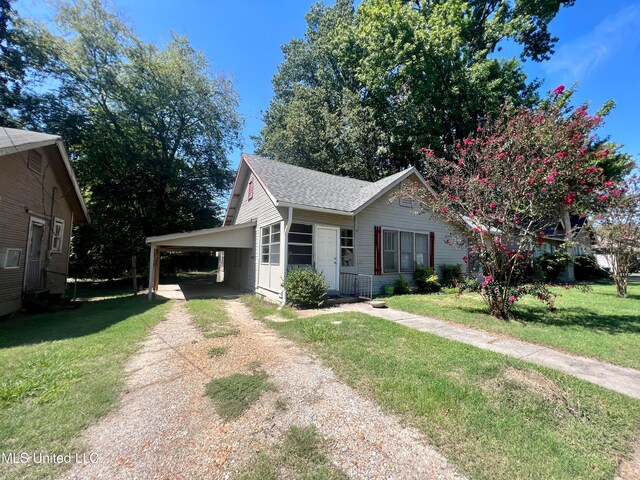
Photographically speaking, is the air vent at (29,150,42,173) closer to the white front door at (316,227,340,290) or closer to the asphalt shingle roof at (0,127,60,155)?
the asphalt shingle roof at (0,127,60,155)

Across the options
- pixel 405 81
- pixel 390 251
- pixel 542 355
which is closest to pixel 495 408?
pixel 542 355

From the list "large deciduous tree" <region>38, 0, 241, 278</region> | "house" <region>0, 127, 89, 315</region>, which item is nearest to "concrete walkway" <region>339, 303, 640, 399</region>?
"house" <region>0, 127, 89, 315</region>

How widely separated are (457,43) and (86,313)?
74.0 ft

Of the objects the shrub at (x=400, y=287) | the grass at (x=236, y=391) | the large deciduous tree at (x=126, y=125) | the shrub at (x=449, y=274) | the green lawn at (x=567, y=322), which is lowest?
the grass at (x=236, y=391)

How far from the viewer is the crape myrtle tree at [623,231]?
10609mm

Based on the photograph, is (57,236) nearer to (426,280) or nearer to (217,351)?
(217,351)

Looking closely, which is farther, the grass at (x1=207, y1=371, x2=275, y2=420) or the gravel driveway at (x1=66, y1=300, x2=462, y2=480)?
the grass at (x1=207, y1=371, x2=275, y2=420)

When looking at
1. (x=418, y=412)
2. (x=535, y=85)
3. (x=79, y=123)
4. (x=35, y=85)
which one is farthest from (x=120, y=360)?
(x=535, y=85)

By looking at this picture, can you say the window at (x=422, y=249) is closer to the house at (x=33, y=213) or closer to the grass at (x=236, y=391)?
the grass at (x=236, y=391)

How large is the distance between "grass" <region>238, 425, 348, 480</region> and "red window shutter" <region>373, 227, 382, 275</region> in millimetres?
8627

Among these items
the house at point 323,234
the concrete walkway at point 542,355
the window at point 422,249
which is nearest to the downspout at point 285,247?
the house at point 323,234

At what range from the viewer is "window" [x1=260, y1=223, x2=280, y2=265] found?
978 cm

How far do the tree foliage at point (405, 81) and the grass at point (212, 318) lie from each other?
16.1 metres

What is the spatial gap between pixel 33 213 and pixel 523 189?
46.5 ft
